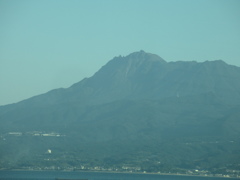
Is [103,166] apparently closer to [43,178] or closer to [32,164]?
[32,164]

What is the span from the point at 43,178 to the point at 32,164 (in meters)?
33.0

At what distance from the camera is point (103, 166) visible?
165 metres

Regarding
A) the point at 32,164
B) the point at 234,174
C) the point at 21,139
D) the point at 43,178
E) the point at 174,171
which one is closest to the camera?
the point at 43,178

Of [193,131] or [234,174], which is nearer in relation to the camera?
[234,174]

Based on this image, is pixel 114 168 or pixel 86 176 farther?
pixel 114 168

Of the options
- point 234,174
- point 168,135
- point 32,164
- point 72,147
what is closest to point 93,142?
point 72,147

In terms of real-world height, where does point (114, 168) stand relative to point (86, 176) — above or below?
above

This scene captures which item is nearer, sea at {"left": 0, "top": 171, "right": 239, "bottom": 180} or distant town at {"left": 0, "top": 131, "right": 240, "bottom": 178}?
sea at {"left": 0, "top": 171, "right": 239, "bottom": 180}

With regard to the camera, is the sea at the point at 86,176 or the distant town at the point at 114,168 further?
the distant town at the point at 114,168

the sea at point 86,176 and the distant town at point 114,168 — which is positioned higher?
the distant town at point 114,168

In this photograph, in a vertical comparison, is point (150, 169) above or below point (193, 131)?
below

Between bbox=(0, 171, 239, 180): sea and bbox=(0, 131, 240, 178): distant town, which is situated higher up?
bbox=(0, 131, 240, 178): distant town

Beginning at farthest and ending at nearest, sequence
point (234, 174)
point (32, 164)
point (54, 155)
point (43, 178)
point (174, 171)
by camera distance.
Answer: point (54, 155) < point (32, 164) < point (174, 171) < point (234, 174) < point (43, 178)

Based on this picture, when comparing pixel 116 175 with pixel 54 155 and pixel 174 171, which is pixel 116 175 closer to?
pixel 174 171
